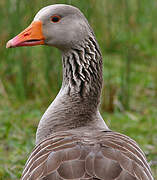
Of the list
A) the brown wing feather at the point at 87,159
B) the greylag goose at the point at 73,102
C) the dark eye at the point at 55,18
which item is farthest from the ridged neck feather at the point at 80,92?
the brown wing feather at the point at 87,159

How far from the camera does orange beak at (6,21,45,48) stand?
4.52 metres

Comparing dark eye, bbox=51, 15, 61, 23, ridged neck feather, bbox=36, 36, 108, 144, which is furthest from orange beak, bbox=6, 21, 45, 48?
ridged neck feather, bbox=36, 36, 108, 144

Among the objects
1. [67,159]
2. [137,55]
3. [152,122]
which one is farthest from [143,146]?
[137,55]

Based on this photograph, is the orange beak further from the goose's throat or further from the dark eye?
the goose's throat

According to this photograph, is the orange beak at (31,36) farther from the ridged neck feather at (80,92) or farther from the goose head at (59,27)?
the ridged neck feather at (80,92)

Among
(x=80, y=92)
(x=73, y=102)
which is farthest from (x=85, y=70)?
(x=73, y=102)

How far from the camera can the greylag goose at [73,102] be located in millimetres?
3676

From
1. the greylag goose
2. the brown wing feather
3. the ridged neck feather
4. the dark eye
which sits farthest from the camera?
the dark eye

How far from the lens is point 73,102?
4.62m

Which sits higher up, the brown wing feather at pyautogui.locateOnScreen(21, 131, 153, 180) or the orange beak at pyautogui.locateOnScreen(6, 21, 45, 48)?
the orange beak at pyautogui.locateOnScreen(6, 21, 45, 48)

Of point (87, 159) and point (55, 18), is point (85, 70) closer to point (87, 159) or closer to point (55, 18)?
point (55, 18)

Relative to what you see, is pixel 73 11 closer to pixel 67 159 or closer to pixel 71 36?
pixel 71 36

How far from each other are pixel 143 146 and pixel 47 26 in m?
2.40

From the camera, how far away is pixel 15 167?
17.1 ft
